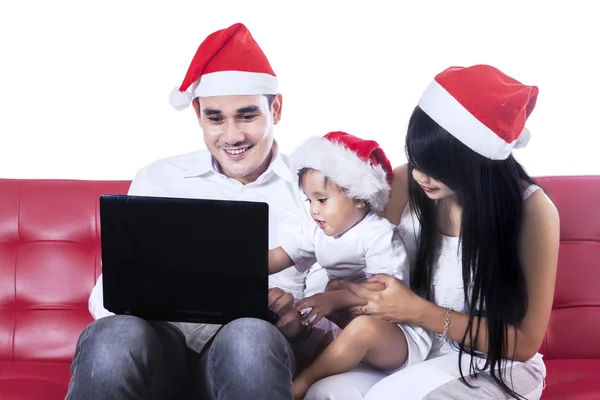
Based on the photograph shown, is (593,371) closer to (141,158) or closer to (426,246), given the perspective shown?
(426,246)

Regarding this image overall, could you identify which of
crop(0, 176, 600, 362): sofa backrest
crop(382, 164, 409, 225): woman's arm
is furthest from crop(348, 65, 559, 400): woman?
crop(0, 176, 600, 362): sofa backrest

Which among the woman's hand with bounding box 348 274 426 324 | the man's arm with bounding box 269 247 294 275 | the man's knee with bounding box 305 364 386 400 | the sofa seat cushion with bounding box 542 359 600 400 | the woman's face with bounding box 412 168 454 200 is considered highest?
the woman's face with bounding box 412 168 454 200

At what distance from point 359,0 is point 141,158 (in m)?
0.78

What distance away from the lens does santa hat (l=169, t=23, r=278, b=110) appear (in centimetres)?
187

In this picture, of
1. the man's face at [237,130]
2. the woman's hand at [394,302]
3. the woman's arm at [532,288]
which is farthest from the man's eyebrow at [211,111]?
the woman's arm at [532,288]

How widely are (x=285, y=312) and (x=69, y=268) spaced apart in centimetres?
64

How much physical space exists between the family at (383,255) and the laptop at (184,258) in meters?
0.08

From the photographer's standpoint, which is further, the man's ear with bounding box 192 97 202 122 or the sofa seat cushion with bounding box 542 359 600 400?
the man's ear with bounding box 192 97 202 122

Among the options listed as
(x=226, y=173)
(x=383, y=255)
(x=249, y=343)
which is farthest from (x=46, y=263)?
(x=383, y=255)

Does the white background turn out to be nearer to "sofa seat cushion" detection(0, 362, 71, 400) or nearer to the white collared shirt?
the white collared shirt

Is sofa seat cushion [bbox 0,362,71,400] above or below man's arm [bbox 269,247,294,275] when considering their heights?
below

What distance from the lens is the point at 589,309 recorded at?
2.07 metres

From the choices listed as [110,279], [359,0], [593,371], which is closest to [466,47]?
[359,0]

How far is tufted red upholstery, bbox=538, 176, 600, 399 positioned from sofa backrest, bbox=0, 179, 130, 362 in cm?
118
